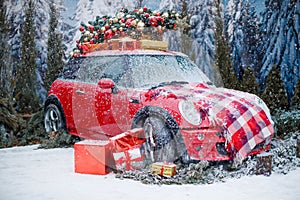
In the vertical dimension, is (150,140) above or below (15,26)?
below

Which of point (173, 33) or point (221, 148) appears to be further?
point (173, 33)

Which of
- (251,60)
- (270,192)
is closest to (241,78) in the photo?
(251,60)

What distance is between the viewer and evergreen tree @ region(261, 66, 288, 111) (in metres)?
6.37

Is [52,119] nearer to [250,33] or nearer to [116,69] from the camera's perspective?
[116,69]

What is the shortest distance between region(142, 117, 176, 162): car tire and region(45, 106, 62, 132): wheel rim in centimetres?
184

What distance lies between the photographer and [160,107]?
464cm

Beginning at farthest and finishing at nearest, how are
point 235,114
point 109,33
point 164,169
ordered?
point 109,33, point 235,114, point 164,169

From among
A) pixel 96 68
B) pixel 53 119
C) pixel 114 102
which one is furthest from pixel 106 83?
pixel 53 119

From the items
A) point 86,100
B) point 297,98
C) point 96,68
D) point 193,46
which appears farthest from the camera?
point 193,46

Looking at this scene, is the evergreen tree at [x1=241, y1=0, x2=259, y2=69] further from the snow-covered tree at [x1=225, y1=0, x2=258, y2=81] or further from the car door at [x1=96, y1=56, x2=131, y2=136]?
the car door at [x1=96, y1=56, x2=131, y2=136]

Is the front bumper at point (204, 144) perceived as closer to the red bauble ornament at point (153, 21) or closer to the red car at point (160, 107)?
the red car at point (160, 107)

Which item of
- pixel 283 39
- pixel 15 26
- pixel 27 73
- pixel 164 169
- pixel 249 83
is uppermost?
pixel 15 26

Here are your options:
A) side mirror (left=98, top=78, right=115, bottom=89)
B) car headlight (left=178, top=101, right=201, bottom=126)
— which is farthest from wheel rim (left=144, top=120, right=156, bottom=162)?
side mirror (left=98, top=78, right=115, bottom=89)

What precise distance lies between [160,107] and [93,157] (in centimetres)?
85
